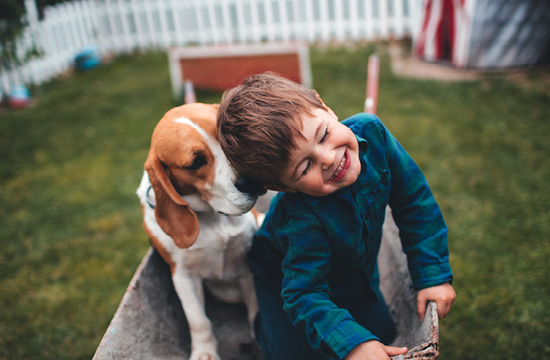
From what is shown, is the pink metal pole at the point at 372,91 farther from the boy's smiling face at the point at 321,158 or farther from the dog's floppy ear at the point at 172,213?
the dog's floppy ear at the point at 172,213

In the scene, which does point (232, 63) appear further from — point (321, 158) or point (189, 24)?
point (321, 158)

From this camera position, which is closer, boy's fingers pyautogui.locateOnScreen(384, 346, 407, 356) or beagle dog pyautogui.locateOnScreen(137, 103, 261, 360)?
boy's fingers pyautogui.locateOnScreen(384, 346, 407, 356)

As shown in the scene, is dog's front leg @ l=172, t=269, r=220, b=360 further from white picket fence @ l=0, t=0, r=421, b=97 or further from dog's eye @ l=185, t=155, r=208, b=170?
white picket fence @ l=0, t=0, r=421, b=97

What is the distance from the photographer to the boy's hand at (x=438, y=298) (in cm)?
155

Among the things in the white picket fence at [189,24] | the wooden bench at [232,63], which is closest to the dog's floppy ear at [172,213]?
the wooden bench at [232,63]

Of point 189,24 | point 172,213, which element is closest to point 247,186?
point 172,213

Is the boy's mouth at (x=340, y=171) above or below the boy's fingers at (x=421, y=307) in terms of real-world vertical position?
above

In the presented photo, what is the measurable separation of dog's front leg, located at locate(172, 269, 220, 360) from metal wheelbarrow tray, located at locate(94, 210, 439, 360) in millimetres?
102

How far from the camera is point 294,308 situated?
4.90 ft

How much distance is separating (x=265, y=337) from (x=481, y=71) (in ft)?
19.2

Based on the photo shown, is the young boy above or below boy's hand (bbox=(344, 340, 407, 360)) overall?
above

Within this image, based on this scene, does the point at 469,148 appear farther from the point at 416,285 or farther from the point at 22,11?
the point at 22,11

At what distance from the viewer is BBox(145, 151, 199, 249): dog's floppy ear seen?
1803 millimetres

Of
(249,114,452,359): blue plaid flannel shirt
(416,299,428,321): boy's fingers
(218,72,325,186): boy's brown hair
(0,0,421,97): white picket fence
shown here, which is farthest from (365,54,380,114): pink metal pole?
(0,0,421,97): white picket fence
